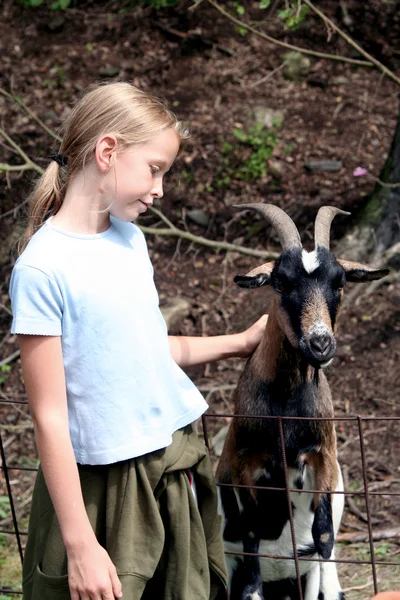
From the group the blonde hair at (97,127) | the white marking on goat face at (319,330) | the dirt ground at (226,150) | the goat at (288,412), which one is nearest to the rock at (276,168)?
the dirt ground at (226,150)

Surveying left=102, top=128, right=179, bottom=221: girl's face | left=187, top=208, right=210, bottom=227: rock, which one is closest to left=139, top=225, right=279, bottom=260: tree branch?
left=187, top=208, right=210, bottom=227: rock

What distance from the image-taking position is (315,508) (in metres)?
3.39

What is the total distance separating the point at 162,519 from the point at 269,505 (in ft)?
3.88

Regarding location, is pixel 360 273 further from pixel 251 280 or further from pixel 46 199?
pixel 46 199

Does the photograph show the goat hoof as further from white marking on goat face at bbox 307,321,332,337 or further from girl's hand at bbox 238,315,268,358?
white marking on goat face at bbox 307,321,332,337

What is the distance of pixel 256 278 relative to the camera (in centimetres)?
339

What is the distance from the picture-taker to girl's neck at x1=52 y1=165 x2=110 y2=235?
228 cm

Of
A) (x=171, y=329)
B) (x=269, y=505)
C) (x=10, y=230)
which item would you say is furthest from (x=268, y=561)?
(x=10, y=230)

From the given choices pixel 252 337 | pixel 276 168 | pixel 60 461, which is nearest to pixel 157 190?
pixel 60 461

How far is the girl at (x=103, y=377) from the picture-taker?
6.99ft

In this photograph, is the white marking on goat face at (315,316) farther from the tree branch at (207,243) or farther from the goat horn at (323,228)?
the tree branch at (207,243)

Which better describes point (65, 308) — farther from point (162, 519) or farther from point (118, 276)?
point (162, 519)

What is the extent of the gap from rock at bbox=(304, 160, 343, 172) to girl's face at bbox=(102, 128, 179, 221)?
5.31m

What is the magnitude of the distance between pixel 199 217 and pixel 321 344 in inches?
170
